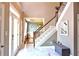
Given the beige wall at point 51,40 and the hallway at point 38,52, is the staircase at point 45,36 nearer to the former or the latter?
A: the beige wall at point 51,40

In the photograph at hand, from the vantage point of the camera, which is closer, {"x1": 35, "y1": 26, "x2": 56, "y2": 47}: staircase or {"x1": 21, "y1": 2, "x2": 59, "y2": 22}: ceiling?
{"x1": 21, "y1": 2, "x2": 59, "y2": 22}: ceiling

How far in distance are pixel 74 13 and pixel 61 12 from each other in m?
1.18

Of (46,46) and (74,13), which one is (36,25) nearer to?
(74,13)

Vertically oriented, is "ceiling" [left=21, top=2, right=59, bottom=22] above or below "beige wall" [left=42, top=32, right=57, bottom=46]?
above

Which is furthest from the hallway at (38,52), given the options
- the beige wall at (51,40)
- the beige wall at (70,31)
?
the beige wall at (70,31)

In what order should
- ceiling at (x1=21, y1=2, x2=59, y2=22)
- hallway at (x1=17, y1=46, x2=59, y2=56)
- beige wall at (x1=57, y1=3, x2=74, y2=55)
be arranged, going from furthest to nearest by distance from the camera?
ceiling at (x1=21, y1=2, x2=59, y2=22) < beige wall at (x1=57, y1=3, x2=74, y2=55) < hallway at (x1=17, y1=46, x2=59, y2=56)

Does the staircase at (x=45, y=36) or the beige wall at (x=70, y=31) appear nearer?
the beige wall at (x=70, y=31)

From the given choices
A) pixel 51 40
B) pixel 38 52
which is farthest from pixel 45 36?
pixel 38 52

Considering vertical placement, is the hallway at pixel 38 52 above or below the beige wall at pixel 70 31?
below

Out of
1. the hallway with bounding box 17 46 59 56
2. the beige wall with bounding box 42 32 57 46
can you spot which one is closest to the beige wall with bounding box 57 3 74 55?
the beige wall with bounding box 42 32 57 46

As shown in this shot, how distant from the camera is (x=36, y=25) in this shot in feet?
11.4

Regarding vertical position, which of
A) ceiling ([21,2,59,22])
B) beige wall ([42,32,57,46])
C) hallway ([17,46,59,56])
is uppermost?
ceiling ([21,2,59,22])

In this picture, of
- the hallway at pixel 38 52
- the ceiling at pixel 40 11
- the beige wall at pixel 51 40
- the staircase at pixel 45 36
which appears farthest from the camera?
the staircase at pixel 45 36

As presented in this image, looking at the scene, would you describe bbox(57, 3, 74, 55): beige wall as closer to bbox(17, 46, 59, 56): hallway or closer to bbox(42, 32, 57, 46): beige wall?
bbox(42, 32, 57, 46): beige wall
